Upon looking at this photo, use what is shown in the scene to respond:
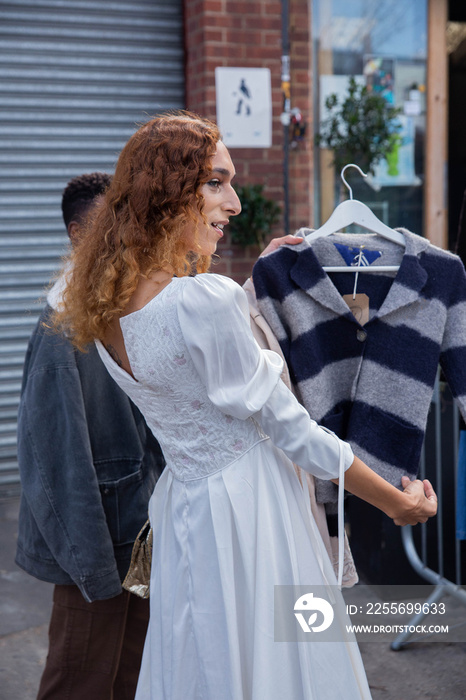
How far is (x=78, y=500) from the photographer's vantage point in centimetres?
204

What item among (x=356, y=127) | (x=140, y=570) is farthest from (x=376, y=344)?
(x=356, y=127)

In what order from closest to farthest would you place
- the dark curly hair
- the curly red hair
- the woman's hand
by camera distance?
the curly red hair → the woman's hand → the dark curly hair

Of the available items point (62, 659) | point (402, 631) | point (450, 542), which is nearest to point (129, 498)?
point (62, 659)

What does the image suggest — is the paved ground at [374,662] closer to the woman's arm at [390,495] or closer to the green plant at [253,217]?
the woman's arm at [390,495]

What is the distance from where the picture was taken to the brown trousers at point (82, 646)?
2107 mm

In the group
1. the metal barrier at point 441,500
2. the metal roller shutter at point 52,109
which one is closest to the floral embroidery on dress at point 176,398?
the metal barrier at point 441,500

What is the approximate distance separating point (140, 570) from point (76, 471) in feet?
1.05

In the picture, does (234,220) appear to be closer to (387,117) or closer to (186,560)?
(387,117)

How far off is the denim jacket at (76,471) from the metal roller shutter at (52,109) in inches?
124

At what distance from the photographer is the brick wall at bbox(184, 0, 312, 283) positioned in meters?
5.11

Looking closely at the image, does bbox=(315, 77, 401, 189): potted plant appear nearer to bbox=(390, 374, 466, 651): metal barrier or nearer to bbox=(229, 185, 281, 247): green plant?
bbox=(229, 185, 281, 247): green plant

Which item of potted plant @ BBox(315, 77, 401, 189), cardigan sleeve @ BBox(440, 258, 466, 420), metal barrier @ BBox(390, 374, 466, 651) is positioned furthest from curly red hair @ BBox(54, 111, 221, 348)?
potted plant @ BBox(315, 77, 401, 189)

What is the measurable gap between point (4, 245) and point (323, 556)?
404 cm

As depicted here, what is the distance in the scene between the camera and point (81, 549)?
79.5 inches
